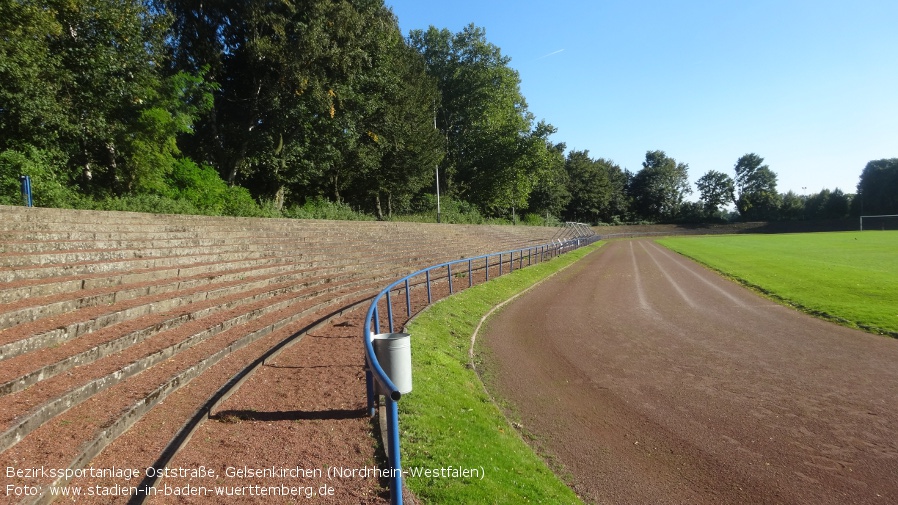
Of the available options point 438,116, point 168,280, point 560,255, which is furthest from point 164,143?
point 438,116

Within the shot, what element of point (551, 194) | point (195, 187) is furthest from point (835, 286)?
point (551, 194)

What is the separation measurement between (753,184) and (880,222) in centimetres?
3820

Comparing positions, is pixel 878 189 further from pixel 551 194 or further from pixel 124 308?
pixel 124 308

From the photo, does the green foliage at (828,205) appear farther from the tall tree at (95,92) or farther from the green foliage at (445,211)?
the tall tree at (95,92)

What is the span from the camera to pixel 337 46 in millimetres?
25672

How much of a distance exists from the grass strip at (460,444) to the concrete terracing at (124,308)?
2.20 m

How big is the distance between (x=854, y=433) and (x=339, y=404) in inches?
236

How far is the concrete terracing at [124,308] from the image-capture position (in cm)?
422

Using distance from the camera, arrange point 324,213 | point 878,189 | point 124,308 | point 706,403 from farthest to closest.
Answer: point 878,189, point 324,213, point 706,403, point 124,308

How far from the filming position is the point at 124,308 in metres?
6.89

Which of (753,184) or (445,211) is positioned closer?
(445,211)

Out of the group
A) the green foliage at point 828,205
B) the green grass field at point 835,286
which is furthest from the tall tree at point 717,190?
the green grass field at point 835,286

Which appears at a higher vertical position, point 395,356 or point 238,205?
point 238,205

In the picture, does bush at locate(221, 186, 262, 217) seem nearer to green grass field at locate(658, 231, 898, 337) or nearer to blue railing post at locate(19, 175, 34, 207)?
blue railing post at locate(19, 175, 34, 207)
